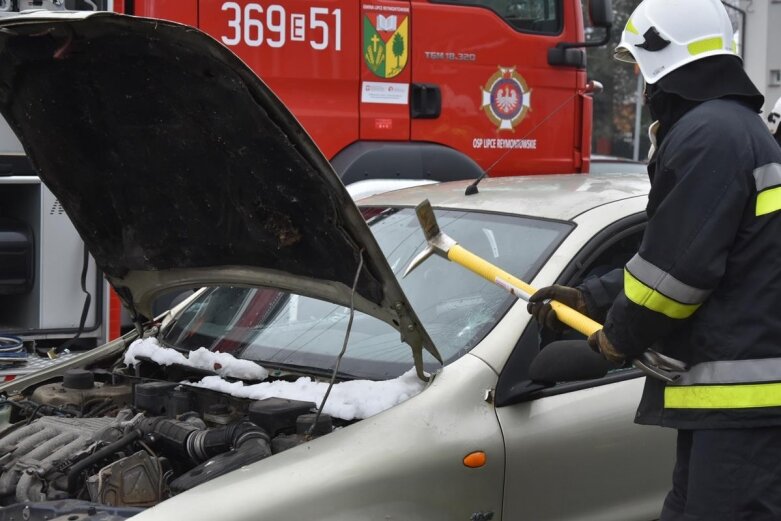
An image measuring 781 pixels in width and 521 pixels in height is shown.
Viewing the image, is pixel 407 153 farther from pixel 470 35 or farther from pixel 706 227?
pixel 706 227

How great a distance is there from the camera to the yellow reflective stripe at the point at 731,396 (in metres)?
2.57

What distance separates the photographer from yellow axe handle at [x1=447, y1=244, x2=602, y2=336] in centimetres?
291

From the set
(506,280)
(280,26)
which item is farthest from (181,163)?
(280,26)

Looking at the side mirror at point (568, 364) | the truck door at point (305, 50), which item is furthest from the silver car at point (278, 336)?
the truck door at point (305, 50)

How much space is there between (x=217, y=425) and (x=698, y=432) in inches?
60.3

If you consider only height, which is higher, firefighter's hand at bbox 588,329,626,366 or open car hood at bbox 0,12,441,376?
open car hood at bbox 0,12,441,376

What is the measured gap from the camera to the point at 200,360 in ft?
12.2

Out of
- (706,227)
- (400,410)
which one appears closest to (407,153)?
(400,410)

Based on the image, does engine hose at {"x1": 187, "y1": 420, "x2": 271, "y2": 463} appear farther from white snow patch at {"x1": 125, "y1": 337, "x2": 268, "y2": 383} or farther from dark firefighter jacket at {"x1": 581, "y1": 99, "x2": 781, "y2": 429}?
dark firefighter jacket at {"x1": 581, "y1": 99, "x2": 781, "y2": 429}

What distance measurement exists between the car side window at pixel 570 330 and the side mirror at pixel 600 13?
12.0 feet

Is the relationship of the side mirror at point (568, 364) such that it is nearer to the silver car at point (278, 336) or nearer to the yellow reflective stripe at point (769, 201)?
the silver car at point (278, 336)

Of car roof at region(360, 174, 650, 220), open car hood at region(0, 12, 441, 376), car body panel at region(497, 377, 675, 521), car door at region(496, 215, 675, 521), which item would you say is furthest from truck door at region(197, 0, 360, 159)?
car body panel at region(497, 377, 675, 521)

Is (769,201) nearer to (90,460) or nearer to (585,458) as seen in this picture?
(585,458)

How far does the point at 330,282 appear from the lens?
330 cm
